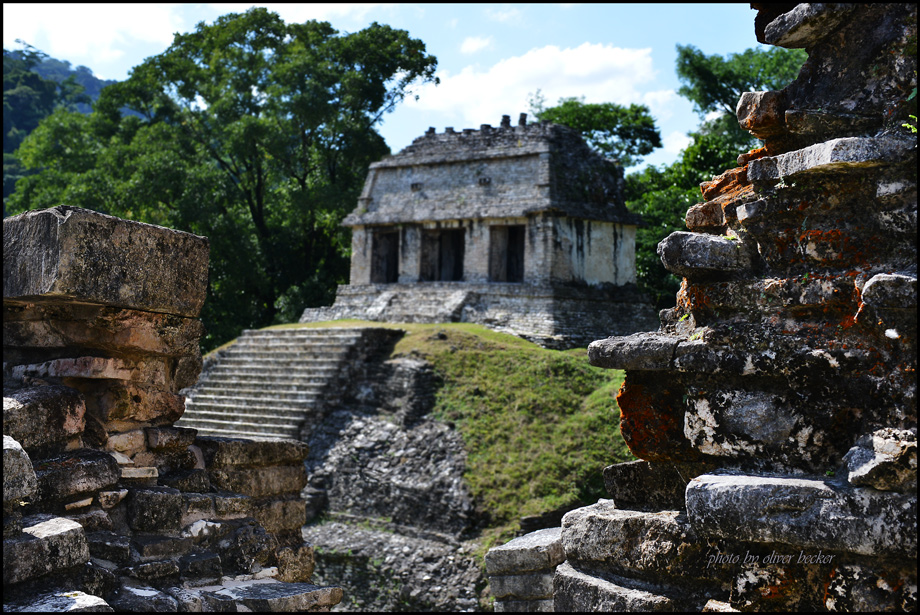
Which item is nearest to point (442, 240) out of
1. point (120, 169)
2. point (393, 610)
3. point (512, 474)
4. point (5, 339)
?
point (120, 169)

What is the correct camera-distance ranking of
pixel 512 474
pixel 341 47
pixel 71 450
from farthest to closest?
pixel 341 47
pixel 512 474
pixel 71 450

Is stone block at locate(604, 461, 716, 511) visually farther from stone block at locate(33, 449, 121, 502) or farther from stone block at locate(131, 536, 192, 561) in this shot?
stone block at locate(33, 449, 121, 502)

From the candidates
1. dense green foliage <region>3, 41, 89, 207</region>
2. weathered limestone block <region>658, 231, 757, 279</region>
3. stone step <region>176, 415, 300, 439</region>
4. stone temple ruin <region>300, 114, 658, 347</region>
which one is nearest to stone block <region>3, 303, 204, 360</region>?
weathered limestone block <region>658, 231, 757, 279</region>

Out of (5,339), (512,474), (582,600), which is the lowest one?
(512,474)

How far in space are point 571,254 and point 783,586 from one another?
53.4 feet

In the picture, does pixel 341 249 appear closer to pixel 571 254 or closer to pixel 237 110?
pixel 237 110

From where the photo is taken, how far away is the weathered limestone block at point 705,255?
8.73 feet

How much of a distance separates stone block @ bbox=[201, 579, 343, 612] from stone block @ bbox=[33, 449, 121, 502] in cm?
60

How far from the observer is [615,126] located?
2781cm

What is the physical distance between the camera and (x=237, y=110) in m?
24.0

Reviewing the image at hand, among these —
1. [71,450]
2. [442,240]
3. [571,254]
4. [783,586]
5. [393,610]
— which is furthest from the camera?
[442,240]

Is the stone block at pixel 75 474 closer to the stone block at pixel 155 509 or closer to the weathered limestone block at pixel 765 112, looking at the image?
the stone block at pixel 155 509

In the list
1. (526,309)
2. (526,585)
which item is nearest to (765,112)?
(526,585)

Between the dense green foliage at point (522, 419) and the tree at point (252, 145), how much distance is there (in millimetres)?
9160
